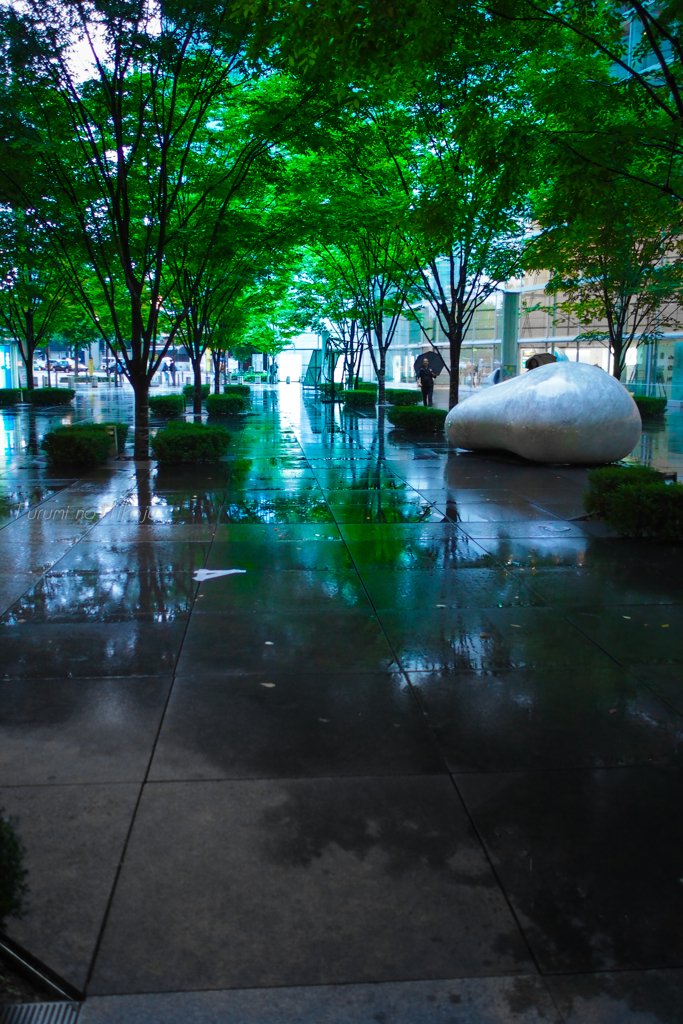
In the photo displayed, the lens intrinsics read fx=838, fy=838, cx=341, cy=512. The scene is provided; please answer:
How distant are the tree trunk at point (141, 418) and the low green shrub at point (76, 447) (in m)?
0.68

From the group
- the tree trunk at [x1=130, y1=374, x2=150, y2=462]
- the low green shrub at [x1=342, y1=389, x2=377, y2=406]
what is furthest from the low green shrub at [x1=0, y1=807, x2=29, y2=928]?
the low green shrub at [x1=342, y1=389, x2=377, y2=406]

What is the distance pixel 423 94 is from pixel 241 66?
13.1 feet

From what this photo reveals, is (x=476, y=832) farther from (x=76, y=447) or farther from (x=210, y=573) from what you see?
(x=76, y=447)

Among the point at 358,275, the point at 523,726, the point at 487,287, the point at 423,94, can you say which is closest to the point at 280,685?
the point at 523,726

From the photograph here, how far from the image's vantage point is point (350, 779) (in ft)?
13.1

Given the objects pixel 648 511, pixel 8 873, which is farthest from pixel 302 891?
pixel 648 511

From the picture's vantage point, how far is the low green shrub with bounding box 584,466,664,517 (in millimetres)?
9805

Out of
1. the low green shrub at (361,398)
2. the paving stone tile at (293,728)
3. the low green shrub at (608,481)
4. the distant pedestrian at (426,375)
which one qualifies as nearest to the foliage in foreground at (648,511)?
the low green shrub at (608,481)

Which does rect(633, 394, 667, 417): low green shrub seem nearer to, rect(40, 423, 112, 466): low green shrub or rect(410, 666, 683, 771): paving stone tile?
rect(40, 423, 112, 466): low green shrub

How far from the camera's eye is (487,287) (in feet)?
74.5

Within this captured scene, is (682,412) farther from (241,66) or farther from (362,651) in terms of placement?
(362,651)

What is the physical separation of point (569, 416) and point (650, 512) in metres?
5.41

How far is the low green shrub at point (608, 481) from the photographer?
386 inches

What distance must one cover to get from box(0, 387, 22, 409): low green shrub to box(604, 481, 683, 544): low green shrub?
3437cm
